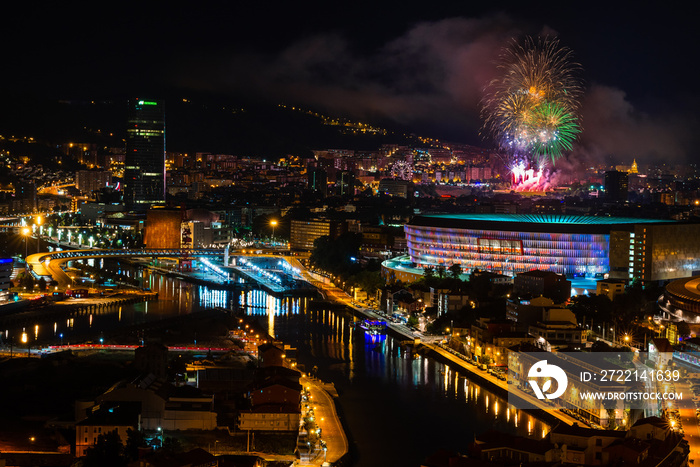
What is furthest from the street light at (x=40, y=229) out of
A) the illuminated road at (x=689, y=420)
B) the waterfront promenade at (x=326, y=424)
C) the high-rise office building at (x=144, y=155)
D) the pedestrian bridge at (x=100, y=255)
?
the illuminated road at (x=689, y=420)

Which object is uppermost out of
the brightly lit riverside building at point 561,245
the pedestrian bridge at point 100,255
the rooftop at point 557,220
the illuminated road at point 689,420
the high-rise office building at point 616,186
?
the high-rise office building at point 616,186

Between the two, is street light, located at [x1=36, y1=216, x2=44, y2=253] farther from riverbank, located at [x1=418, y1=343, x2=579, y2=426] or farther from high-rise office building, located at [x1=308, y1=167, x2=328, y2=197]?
riverbank, located at [x1=418, y1=343, x2=579, y2=426]

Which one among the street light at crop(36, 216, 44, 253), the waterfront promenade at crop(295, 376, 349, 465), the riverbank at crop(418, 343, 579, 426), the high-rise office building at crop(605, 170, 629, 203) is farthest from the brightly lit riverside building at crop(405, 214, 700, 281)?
the high-rise office building at crop(605, 170, 629, 203)

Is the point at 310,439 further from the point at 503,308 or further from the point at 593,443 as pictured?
the point at 503,308

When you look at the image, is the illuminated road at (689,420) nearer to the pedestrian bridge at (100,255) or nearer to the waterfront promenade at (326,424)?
the waterfront promenade at (326,424)

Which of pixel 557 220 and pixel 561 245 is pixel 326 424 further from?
pixel 557 220

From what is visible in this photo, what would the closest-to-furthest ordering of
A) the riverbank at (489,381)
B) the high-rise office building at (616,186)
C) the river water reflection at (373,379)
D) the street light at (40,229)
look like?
1. the river water reflection at (373,379)
2. the riverbank at (489,381)
3. the street light at (40,229)
4. the high-rise office building at (616,186)

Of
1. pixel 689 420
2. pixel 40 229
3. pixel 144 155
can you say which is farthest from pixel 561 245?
pixel 144 155
